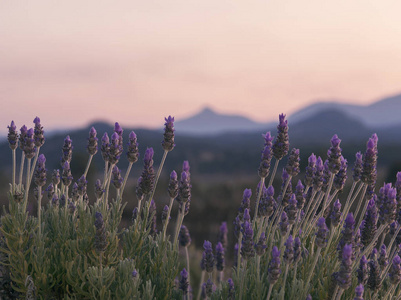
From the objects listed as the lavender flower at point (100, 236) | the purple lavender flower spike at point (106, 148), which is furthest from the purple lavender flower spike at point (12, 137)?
the lavender flower at point (100, 236)

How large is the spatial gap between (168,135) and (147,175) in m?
0.33

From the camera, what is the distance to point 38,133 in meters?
3.43

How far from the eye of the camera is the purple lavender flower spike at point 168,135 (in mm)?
3383

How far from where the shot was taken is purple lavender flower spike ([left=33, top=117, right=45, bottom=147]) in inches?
134

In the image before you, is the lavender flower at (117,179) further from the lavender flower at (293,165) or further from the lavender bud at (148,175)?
the lavender flower at (293,165)

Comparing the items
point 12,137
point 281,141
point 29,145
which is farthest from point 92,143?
point 281,141

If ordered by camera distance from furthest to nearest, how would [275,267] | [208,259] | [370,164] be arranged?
1. [208,259]
2. [370,164]
3. [275,267]

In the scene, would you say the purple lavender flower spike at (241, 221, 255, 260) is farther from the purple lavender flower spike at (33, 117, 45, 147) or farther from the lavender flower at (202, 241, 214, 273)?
the purple lavender flower spike at (33, 117, 45, 147)

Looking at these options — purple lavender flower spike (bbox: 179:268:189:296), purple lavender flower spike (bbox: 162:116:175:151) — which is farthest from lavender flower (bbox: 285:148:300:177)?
purple lavender flower spike (bbox: 179:268:189:296)

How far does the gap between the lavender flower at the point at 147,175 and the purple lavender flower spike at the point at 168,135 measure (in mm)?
120

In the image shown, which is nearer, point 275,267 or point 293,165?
point 275,267

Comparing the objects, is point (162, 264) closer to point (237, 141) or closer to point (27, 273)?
point (27, 273)

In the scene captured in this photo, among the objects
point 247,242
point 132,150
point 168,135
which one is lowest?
point 247,242

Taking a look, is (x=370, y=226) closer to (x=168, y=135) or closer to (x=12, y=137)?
(x=168, y=135)
